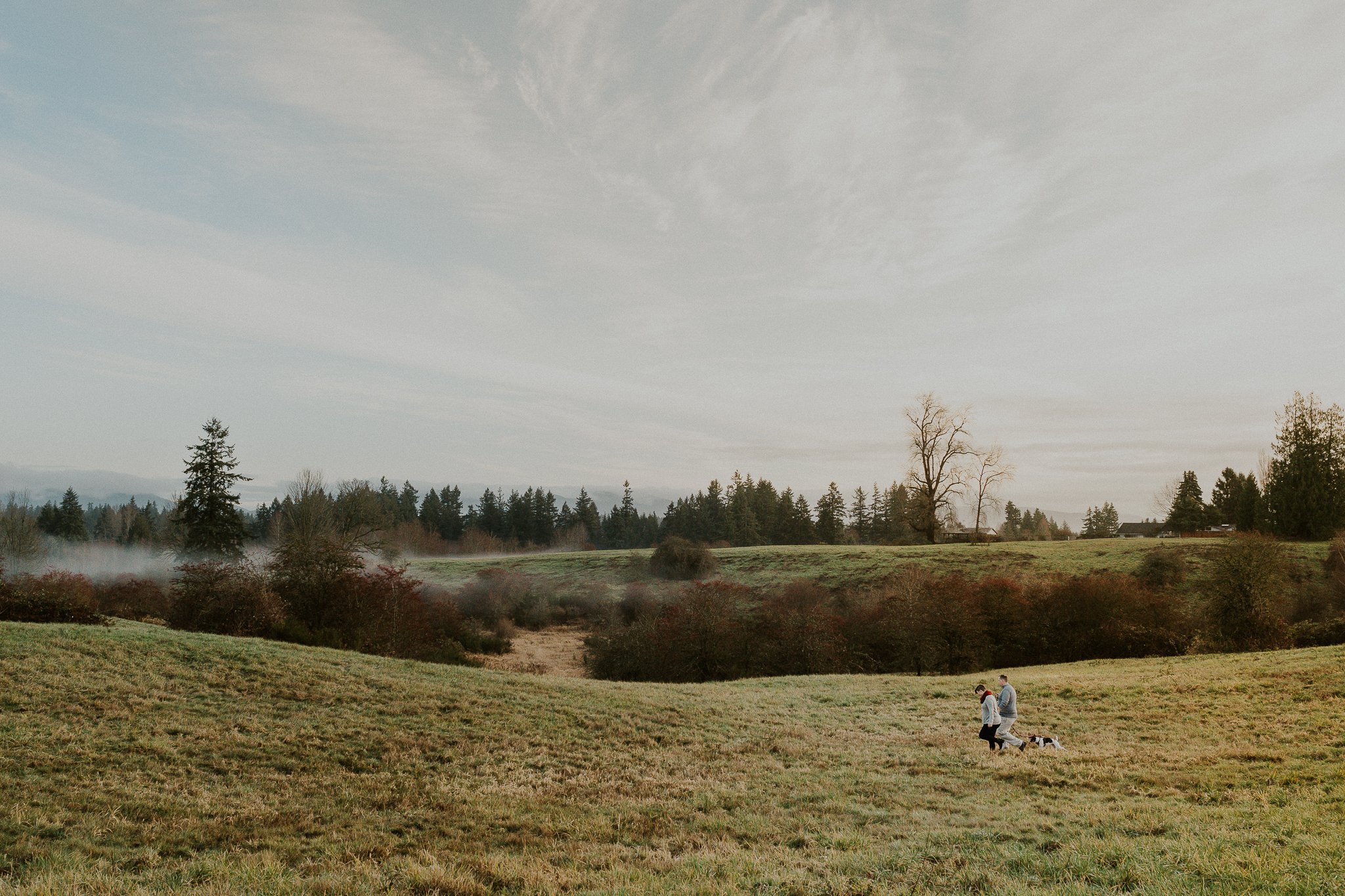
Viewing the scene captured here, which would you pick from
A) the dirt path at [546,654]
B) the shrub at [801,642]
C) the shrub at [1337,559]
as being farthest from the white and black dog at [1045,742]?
the shrub at [1337,559]

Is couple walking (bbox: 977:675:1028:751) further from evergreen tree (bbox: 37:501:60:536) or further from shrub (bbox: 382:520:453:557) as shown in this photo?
evergreen tree (bbox: 37:501:60:536)

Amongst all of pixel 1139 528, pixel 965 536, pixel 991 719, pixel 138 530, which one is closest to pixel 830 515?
pixel 965 536

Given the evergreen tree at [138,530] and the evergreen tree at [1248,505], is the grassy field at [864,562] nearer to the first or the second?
the evergreen tree at [1248,505]

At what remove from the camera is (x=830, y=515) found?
329ft

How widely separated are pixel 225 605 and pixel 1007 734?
88.0 ft

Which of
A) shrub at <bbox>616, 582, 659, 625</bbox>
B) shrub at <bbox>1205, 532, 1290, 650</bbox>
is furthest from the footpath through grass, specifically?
shrub at <bbox>1205, 532, 1290, 650</bbox>

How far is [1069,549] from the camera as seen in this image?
48.3 m

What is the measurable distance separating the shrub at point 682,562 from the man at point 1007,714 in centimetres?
4121

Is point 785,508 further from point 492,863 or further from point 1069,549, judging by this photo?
point 492,863

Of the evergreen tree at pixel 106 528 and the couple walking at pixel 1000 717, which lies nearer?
the couple walking at pixel 1000 717

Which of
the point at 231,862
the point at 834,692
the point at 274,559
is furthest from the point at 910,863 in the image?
the point at 274,559

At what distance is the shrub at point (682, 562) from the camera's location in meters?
56.4

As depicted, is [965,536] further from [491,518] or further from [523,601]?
[491,518]

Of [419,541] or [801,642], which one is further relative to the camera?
[419,541]
